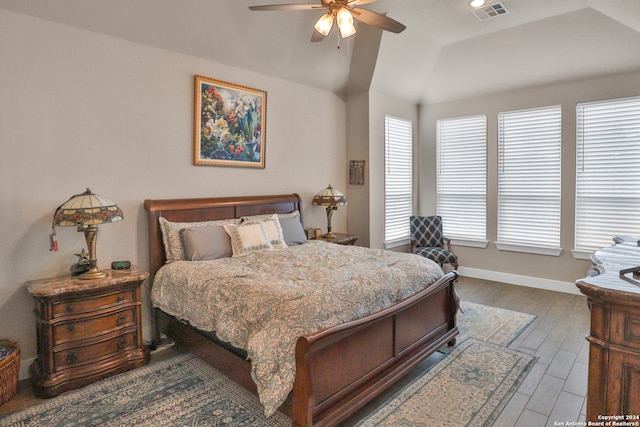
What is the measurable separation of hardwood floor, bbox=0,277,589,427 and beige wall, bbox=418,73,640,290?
0.41 metres

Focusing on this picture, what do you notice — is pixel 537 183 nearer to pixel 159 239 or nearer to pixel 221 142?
pixel 221 142

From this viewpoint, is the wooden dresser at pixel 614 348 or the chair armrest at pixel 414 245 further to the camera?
the chair armrest at pixel 414 245

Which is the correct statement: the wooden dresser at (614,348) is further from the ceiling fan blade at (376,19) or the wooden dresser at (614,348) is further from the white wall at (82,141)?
the white wall at (82,141)

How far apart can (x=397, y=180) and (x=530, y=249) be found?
2.14 meters

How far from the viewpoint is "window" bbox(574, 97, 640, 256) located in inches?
178

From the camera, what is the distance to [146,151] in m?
3.56

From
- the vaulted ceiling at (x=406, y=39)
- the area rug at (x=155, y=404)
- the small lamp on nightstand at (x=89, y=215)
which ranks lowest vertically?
the area rug at (x=155, y=404)

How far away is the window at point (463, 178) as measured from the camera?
5727mm

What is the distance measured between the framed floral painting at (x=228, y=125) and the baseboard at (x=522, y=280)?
3.73 m

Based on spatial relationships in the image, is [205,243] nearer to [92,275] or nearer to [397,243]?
[92,275]

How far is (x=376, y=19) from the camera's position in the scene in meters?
2.86

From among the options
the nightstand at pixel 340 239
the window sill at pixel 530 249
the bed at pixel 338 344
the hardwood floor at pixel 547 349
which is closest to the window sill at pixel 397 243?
the nightstand at pixel 340 239

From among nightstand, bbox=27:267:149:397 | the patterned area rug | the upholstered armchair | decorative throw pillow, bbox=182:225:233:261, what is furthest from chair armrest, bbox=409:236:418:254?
nightstand, bbox=27:267:149:397

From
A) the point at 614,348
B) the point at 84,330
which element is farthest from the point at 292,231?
the point at 614,348
